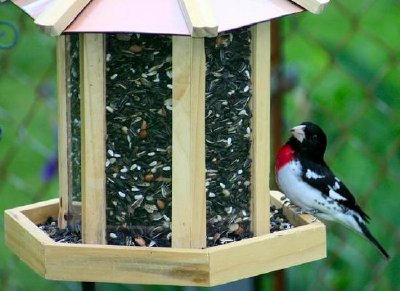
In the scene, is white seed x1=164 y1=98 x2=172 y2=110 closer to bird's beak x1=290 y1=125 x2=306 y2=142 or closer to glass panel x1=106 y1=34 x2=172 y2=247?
glass panel x1=106 y1=34 x2=172 y2=247

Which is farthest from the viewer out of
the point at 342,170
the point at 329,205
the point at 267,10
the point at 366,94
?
the point at 342,170

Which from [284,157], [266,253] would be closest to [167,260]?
[266,253]

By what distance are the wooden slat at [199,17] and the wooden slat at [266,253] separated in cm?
40

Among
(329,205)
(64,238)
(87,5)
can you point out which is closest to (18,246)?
(64,238)

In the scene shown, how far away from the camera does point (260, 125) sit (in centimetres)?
223

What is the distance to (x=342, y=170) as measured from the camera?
329cm

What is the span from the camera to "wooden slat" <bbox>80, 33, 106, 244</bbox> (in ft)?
6.86

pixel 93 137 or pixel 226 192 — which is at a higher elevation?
pixel 93 137

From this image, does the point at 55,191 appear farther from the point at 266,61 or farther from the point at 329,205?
the point at 266,61

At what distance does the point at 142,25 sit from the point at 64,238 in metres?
0.54

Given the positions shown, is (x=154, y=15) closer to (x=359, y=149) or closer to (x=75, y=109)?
(x=75, y=109)

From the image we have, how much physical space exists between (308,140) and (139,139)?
632mm

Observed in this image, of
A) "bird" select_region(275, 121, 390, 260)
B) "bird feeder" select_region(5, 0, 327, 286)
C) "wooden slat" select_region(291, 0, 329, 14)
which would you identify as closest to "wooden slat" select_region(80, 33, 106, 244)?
"bird feeder" select_region(5, 0, 327, 286)

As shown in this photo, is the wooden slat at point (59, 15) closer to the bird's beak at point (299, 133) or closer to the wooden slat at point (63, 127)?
the wooden slat at point (63, 127)
